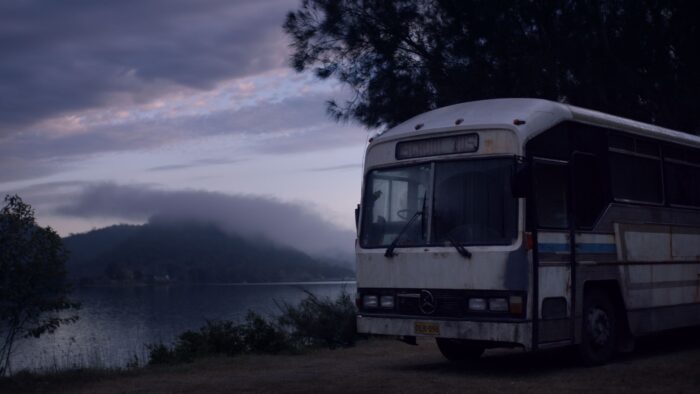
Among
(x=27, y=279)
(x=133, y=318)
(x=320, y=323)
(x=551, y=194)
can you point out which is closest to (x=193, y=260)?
(x=133, y=318)

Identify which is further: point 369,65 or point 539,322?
point 369,65

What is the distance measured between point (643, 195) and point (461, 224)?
3.39 m

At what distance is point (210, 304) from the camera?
25922 millimetres

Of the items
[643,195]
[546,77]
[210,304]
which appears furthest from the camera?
[210,304]

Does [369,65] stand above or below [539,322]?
above

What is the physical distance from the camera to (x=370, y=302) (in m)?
12.1

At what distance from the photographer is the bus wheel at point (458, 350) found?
13164mm

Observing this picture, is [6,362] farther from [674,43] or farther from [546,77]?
[674,43]

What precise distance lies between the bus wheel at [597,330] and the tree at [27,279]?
7.39 meters

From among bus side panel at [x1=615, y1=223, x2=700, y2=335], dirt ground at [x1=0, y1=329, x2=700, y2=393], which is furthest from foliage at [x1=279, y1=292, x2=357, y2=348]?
bus side panel at [x1=615, y1=223, x2=700, y2=335]

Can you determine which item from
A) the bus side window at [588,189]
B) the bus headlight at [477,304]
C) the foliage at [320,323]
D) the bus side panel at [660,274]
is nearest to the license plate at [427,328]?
the bus headlight at [477,304]

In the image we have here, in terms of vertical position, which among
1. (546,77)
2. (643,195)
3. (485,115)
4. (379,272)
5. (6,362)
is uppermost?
(546,77)

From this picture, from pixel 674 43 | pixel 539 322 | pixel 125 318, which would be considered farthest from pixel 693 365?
pixel 125 318

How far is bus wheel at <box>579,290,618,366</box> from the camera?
1178 cm
